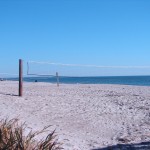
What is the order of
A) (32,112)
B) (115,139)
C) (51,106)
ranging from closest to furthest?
(115,139), (32,112), (51,106)

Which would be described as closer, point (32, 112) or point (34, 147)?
point (34, 147)

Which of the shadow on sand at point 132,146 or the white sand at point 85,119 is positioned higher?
the white sand at point 85,119

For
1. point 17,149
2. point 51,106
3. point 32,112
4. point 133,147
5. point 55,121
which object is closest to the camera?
point 17,149

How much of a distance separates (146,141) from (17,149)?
2.35 meters

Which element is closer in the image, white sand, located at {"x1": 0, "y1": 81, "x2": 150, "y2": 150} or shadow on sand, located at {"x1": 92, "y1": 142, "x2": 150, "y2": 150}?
shadow on sand, located at {"x1": 92, "y1": 142, "x2": 150, "y2": 150}

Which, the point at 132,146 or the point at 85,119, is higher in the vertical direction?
the point at 85,119

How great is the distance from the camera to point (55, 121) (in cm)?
704

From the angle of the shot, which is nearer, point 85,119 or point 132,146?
point 132,146

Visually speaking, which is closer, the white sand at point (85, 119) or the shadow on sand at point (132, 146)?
the shadow on sand at point (132, 146)

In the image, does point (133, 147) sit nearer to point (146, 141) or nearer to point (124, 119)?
point (146, 141)

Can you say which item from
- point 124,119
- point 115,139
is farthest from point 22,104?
point 115,139

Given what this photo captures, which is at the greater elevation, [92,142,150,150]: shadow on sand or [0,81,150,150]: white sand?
[0,81,150,150]: white sand

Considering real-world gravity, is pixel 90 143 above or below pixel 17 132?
below

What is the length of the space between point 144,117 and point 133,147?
8.10ft
